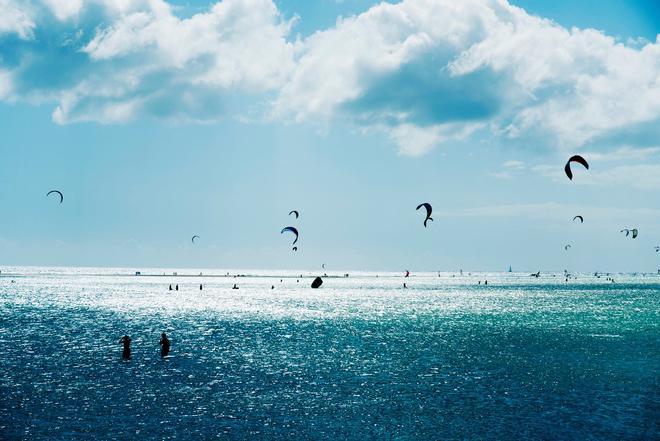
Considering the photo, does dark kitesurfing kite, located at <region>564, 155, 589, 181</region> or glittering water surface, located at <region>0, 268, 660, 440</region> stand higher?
dark kitesurfing kite, located at <region>564, 155, 589, 181</region>

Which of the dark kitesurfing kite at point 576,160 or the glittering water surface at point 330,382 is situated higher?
the dark kitesurfing kite at point 576,160

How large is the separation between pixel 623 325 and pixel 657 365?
35.4 metres

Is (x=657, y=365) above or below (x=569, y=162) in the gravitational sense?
below

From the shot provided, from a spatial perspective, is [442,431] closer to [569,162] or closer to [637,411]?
[637,411]

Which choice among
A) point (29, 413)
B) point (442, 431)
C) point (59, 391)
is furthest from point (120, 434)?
point (442, 431)

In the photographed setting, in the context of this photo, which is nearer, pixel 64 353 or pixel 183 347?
pixel 64 353

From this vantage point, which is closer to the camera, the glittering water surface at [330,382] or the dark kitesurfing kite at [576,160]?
the glittering water surface at [330,382]

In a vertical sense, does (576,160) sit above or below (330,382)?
above

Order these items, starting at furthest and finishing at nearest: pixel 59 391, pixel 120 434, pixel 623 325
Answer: pixel 623 325 → pixel 59 391 → pixel 120 434

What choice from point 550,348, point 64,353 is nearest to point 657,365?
point 550,348

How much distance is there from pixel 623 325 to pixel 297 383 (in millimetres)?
55872

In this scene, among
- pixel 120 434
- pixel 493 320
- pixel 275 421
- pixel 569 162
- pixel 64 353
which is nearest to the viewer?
pixel 120 434

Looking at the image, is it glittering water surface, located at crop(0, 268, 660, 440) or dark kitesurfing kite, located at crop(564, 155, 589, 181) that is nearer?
glittering water surface, located at crop(0, 268, 660, 440)

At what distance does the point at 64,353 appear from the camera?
162 feet
